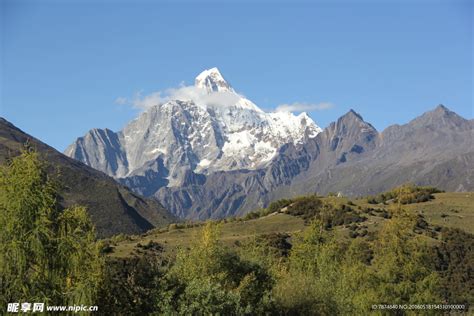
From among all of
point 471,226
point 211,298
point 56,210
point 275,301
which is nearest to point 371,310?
point 275,301

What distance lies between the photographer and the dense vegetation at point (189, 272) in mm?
30703

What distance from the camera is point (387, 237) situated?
58.7 m

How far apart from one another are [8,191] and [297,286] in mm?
28754

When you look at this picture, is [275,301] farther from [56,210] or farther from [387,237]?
[56,210]

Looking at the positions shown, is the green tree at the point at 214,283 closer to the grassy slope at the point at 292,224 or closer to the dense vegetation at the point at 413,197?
the grassy slope at the point at 292,224

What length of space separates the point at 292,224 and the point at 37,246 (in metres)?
135

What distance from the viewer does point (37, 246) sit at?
3039cm

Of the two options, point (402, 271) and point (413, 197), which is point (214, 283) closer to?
point (402, 271)

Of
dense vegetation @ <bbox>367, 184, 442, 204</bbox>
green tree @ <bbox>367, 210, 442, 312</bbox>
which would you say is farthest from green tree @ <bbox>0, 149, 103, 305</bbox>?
dense vegetation @ <bbox>367, 184, 442, 204</bbox>

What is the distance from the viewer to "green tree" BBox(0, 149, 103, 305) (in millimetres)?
30203

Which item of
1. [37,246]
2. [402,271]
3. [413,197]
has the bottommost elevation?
[402,271]

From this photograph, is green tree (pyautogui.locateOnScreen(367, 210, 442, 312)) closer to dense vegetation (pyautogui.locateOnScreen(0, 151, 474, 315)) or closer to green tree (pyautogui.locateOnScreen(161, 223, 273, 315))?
dense vegetation (pyautogui.locateOnScreen(0, 151, 474, 315))

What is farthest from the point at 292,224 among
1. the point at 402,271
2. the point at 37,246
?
the point at 37,246

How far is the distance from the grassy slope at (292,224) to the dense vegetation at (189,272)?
53.7m
